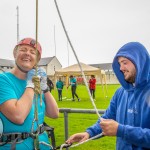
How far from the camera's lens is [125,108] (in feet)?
7.97

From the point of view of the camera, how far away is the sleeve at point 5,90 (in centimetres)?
225

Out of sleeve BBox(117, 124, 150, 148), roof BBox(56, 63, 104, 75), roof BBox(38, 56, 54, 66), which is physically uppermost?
roof BBox(38, 56, 54, 66)

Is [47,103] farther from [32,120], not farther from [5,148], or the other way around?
[5,148]

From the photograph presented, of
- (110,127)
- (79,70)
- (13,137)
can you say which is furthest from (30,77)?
(79,70)

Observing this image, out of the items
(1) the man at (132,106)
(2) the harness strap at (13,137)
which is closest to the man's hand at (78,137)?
(1) the man at (132,106)

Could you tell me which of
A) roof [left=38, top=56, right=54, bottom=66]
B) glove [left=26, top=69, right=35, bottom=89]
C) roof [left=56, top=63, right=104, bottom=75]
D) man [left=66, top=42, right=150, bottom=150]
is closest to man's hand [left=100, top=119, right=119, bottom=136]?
man [left=66, top=42, right=150, bottom=150]

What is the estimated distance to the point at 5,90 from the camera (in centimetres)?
231

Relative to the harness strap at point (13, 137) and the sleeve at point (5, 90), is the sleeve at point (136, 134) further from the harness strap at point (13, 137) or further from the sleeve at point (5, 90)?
the sleeve at point (5, 90)

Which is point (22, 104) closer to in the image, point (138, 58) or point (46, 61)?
point (138, 58)

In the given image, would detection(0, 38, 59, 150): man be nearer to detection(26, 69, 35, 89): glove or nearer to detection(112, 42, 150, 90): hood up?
detection(26, 69, 35, 89): glove

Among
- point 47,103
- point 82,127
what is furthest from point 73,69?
point 47,103

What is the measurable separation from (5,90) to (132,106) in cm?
106

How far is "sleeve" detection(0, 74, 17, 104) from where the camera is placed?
2.25 m

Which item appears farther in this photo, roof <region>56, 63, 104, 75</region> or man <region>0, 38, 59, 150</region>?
roof <region>56, 63, 104, 75</region>
